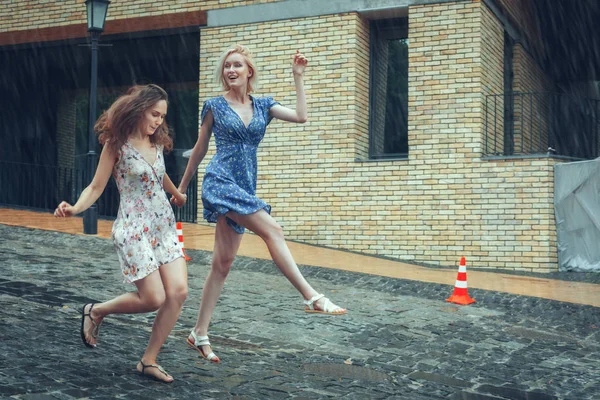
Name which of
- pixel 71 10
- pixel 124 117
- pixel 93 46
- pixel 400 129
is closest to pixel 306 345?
pixel 124 117

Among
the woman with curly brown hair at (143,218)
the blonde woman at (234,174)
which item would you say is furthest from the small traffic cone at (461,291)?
the woman with curly brown hair at (143,218)

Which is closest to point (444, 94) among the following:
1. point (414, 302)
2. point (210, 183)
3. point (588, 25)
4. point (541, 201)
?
point (541, 201)

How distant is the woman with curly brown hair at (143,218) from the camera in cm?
412

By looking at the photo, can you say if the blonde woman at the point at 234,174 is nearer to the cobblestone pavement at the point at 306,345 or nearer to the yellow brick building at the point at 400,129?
the cobblestone pavement at the point at 306,345

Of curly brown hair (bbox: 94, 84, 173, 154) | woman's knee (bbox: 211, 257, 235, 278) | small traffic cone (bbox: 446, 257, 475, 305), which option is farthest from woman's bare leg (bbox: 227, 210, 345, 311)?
small traffic cone (bbox: 446, 257, 475, 305)

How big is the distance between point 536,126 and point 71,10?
9.68 metres

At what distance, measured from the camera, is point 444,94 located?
493 inches

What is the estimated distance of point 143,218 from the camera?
4180 millimetres

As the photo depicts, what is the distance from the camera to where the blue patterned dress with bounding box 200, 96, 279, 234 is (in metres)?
4.57

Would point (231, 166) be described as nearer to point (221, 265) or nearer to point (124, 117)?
point (221, 265)

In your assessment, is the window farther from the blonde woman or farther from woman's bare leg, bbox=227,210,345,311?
woman's bare leg, bbox=227,210,345,311

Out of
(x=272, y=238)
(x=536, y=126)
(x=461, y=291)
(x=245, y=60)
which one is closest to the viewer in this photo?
(x=272, y=238)

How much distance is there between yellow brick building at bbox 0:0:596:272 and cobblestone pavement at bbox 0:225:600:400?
11.8 feet

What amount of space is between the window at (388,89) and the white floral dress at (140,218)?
9553mm
